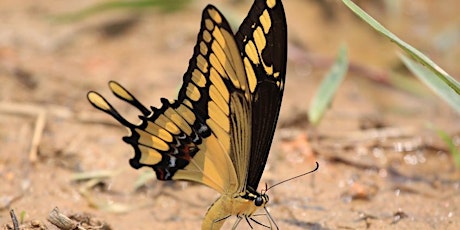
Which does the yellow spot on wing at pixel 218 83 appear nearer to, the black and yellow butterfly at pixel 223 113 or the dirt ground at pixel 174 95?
the black and yellow butterfly at pixel 223 113

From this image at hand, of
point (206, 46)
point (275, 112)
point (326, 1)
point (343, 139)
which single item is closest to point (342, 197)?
point (343, 139)

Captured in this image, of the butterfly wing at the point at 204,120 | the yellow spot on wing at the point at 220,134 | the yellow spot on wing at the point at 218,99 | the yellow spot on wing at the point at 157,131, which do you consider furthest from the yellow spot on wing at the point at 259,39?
the yellow spot on wing at the point at 157,131

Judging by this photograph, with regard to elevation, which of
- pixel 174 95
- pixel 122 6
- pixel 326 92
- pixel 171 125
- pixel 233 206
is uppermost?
pixel 122 6

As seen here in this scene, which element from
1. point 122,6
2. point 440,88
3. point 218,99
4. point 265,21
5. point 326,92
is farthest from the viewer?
point 122,6

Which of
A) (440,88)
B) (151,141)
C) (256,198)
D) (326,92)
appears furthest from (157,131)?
(440,88)

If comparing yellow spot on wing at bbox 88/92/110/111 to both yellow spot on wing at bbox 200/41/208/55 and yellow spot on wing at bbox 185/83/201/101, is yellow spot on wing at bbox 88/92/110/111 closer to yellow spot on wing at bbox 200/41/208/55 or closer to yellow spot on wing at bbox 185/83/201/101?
yellow spot on wing at bbox 185/83/201/101

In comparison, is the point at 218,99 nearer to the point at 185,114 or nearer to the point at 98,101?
the point at 185,114

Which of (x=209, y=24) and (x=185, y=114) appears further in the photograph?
(x=185, y=114)
